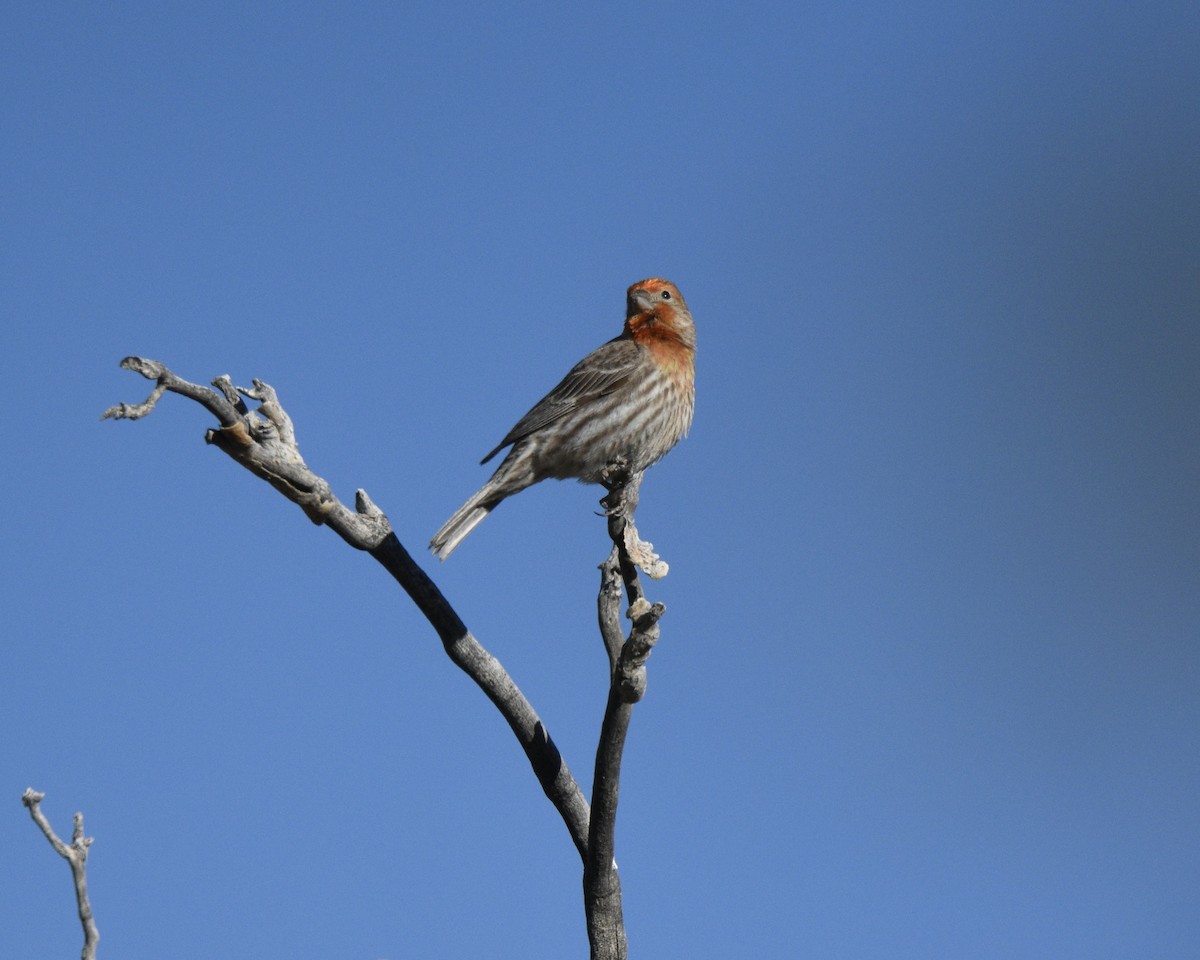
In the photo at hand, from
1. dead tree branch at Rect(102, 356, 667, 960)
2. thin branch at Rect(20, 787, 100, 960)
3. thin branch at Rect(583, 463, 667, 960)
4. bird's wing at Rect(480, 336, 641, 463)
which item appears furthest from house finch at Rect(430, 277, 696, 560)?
thin branch at Rect(20, 787, 100, 960)

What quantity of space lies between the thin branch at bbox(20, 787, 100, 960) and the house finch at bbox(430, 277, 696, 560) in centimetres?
465

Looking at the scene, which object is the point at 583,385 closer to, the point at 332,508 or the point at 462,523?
the point at 462,523

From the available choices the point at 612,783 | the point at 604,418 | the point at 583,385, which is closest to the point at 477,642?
the point at 612,783

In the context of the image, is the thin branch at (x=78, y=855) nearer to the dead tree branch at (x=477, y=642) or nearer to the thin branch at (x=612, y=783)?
the dead tree branch at (x=477, y=642)

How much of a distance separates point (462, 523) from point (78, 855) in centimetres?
442

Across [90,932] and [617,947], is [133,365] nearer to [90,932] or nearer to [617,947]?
[90,932]

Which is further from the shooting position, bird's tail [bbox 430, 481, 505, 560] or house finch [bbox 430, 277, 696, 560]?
house finch [bbox 430, 277, 696, 560]

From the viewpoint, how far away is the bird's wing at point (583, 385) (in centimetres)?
922

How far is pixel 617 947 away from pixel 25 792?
9.26 ft

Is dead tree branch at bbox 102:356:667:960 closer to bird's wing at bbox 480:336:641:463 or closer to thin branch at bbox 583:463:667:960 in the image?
thin branch at bbox 583:463:667:960

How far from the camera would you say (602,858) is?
5.69 metres

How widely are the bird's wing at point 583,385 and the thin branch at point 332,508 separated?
129 inches

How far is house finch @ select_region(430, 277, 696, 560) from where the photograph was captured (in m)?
9.09

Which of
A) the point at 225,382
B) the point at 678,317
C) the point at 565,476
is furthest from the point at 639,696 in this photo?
the point at 678,317
